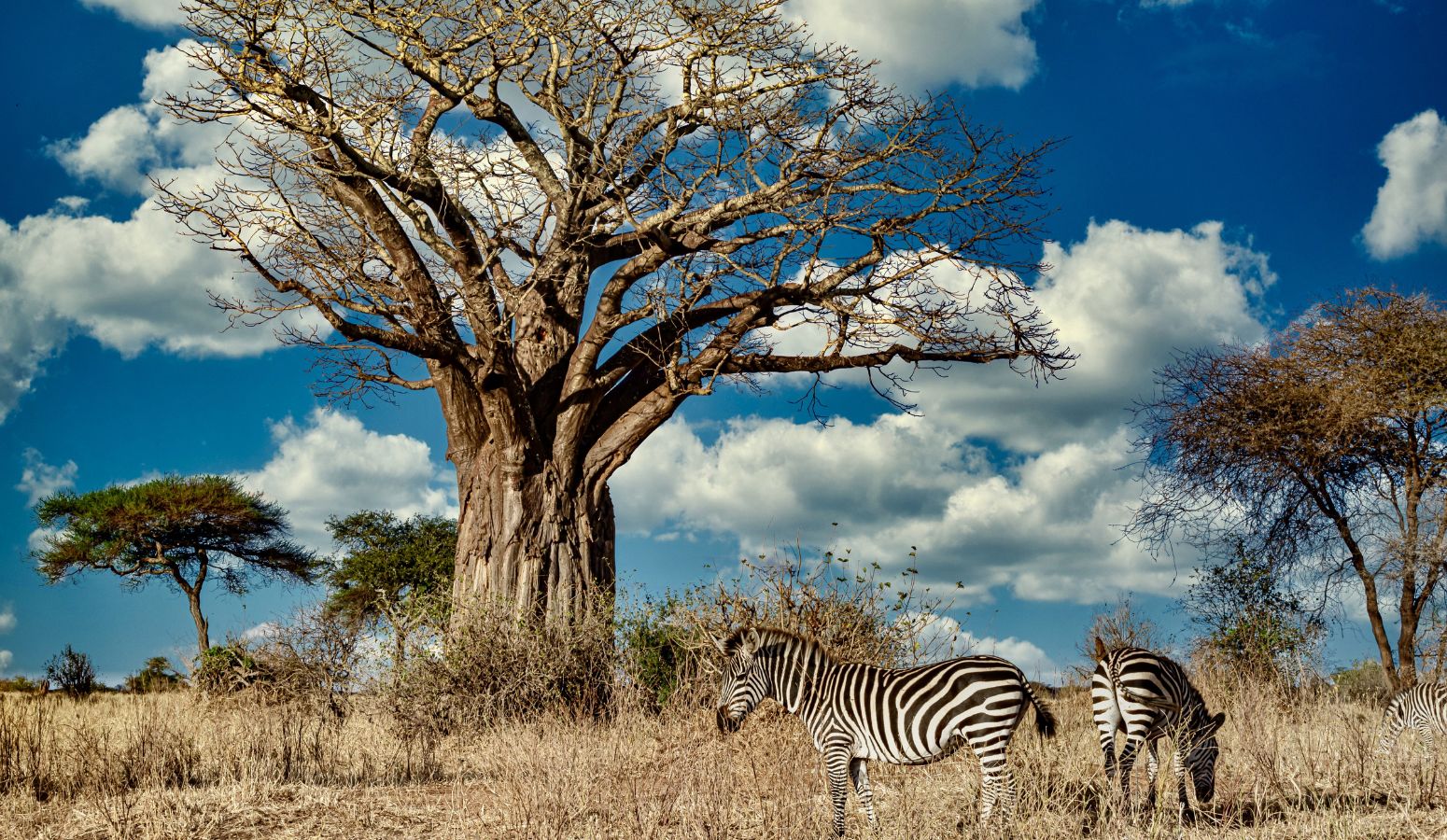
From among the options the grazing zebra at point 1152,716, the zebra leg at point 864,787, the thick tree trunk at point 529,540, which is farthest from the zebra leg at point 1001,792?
the thick tree trunk at point 529,540

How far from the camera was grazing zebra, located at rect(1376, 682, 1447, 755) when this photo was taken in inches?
356

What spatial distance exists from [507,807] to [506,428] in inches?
269

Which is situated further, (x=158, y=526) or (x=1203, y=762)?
(x=158, y=526)

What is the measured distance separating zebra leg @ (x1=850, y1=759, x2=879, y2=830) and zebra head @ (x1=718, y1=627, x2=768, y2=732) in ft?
2.52

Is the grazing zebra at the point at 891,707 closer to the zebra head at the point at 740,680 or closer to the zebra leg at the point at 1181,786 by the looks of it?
the zebra head at the point at 740,680

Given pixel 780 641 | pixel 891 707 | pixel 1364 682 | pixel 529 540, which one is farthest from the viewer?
pixel 1364 682

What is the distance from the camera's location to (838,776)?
6668 mm

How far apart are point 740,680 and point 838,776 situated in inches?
40.8

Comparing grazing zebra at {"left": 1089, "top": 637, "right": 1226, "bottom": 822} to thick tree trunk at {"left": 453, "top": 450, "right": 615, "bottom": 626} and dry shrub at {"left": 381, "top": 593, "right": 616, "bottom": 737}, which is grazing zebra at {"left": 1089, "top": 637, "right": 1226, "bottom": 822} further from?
thick tree trunk at {"left": 453, "top": 450, "right": 615, "bottom": 626}

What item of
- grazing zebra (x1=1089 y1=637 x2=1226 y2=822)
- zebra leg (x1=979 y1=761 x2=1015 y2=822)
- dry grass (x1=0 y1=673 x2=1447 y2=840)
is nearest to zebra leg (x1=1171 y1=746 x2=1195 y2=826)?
grazing zebra (x1=1089 y1=637 x2=1226 y2=822)

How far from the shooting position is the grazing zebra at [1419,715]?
9.05 m

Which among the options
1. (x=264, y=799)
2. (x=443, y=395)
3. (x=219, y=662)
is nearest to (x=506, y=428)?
(x=443, y=395)

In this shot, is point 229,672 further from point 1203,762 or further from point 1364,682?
point 1364,682

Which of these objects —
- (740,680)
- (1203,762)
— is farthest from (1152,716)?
(740,680)
